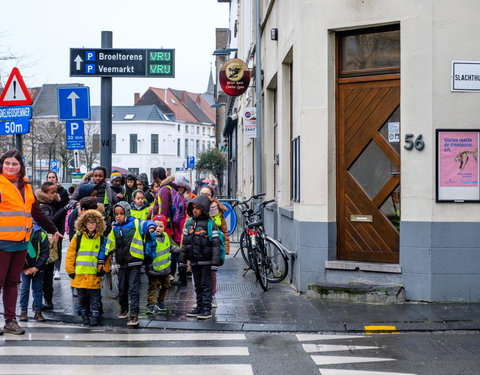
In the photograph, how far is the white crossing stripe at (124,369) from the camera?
6230 millimetres

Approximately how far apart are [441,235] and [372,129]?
1766mm

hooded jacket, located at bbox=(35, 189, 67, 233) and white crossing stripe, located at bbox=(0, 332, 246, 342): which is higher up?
hooded jacket, located at bbox=(35, 189, 67, 233)

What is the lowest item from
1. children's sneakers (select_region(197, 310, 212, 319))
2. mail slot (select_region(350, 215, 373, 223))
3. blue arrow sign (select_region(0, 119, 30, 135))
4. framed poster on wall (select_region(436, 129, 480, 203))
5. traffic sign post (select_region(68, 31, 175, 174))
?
children's sneakers (select_region(197, 310, 212, 319))

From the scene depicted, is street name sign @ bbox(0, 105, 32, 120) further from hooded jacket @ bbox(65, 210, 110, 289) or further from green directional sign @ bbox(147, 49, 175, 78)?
hooded jacket @ bbox(65, 210, 110, 289)

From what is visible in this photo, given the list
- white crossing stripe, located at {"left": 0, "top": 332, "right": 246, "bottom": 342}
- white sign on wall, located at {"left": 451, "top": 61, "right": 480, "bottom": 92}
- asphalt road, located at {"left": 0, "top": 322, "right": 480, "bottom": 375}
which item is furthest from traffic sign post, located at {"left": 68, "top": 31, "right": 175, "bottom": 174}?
asphalt road, located at {"left": 0, "top": 322, "right": 480, "bottom": 375}

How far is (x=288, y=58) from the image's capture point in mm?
12828

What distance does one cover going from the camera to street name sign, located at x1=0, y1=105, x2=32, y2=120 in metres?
11.9

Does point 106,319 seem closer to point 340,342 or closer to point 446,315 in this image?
point 340,342

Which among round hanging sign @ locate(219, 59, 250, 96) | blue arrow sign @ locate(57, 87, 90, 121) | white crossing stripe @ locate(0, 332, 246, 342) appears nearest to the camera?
white crossing stripe @ locate(0, 332, 246, 342)

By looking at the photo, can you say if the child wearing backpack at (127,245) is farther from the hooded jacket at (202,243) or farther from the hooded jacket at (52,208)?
the hooded jacket at (52,208)

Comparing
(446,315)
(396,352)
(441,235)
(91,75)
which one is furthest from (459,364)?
(91,75)

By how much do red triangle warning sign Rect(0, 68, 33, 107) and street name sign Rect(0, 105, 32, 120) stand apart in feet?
0.29

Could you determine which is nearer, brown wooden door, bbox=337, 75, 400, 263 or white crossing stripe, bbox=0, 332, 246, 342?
white crossing stripe, bbox=0, 332, 246, 342

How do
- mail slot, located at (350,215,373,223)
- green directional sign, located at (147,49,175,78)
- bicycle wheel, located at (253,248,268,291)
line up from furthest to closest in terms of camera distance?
green directional sign, located at (147,49,175,78)
bicycle wheel, located at (253,248,268,291)
mail slot, located at (350,215,373,223)
